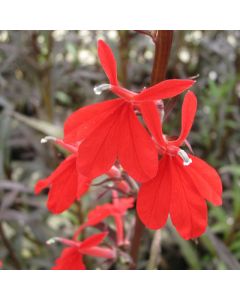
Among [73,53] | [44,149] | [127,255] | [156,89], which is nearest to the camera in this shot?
[156,89]

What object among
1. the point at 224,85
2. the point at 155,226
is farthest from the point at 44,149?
the point at 155,226

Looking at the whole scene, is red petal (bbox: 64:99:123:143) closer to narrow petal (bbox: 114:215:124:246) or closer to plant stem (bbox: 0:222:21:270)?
narrow petal (bbox: 114:215:124:246)

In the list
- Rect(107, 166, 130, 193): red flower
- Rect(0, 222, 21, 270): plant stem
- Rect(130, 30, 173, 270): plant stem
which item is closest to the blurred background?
Rect(0, 222, 21, 270): plant stem

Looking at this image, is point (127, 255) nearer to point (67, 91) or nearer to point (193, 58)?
point (67, 91)

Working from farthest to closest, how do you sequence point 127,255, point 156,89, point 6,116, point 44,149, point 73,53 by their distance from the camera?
point 73,53, point 44,149, point 6,116, point 127,255, point 156,89

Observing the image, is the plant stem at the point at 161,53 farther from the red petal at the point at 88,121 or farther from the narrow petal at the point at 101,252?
the narrow petal at the point at 101,252

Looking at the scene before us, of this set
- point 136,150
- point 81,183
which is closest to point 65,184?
point 81,183
